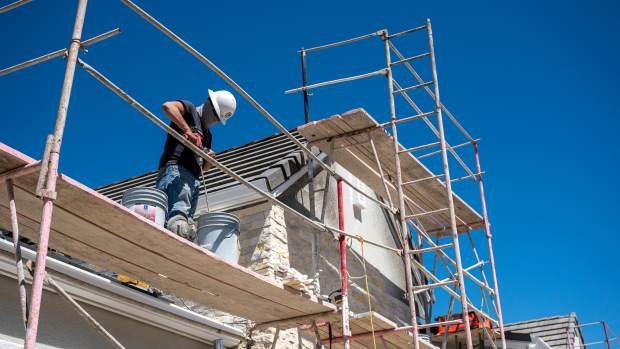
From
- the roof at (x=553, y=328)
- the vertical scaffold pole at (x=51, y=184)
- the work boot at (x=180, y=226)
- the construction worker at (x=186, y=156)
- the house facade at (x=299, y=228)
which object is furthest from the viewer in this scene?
the roof at (x=553, y=328)

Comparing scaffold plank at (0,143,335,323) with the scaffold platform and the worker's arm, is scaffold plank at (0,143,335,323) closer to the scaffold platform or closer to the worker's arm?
the scaffold platform

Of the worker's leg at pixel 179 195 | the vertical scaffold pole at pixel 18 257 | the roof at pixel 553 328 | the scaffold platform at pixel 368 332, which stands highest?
the roof at pixel 553 328

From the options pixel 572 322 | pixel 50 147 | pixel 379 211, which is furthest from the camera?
pixel 572 322

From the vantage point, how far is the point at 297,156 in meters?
10.7

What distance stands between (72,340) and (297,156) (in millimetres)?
5100

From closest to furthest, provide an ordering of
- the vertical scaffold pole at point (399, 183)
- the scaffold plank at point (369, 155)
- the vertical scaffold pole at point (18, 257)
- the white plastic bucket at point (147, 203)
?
the vertical scaffold pole at point (18, 257) → the white plastic bucket at point (147, 203) → the vertical scaffold pole at point (399, 183) → the scaffold plank at point (369, 155)

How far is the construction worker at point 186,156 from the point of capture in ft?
20.4

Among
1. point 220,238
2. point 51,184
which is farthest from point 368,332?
point 51,184

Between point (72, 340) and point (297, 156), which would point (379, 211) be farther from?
point (72, 340)

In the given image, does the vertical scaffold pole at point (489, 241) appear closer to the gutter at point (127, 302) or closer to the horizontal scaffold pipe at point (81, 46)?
the gutter at point (127, 302)

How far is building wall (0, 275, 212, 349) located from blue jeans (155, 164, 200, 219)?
1.30 meters

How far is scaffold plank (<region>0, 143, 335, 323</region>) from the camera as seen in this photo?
16.0ft

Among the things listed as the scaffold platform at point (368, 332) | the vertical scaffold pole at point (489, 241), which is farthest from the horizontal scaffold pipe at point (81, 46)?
the vertical scaffold pole at point (489, 241)

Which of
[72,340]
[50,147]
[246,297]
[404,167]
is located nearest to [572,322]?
[404,167]
